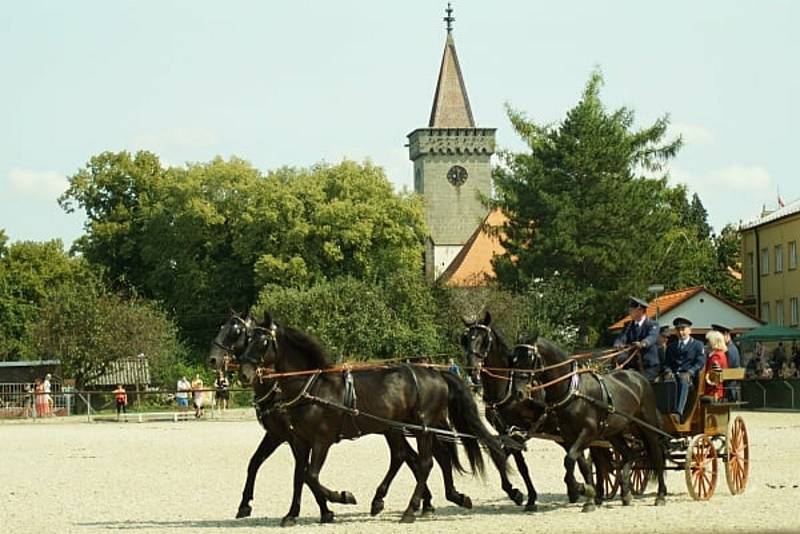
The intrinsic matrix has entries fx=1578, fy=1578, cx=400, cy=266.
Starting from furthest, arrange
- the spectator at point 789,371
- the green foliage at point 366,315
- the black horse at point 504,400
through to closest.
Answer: the green foliage at point 366,315 → the spectator at point 789,371 → the black horse at point 504,400

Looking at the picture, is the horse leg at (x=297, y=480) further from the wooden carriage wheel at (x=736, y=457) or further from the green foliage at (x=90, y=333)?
the green foliage at (x=90, y=333)

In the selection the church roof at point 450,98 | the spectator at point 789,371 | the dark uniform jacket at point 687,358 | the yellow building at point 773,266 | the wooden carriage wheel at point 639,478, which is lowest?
the wooden carriage wheel at point 639,478

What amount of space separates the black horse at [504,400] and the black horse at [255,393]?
1.92 m

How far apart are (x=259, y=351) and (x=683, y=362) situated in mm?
5164

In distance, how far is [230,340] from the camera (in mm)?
16359

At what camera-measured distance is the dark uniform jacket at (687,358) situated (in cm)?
1830

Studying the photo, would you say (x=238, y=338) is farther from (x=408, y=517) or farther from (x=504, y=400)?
(x=504, y=400)

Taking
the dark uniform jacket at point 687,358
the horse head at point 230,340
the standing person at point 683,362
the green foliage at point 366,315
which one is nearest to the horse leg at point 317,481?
the horse head at point 230,340

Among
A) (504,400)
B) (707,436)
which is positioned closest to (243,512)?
(504,400)

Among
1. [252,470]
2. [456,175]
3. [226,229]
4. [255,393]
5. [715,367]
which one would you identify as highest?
[456,175]

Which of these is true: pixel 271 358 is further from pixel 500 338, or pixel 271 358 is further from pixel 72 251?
pixel 72 251

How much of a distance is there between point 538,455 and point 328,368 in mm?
11188

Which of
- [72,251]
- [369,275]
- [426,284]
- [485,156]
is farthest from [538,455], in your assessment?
[485,156]

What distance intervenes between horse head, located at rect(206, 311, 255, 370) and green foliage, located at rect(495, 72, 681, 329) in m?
50.1
